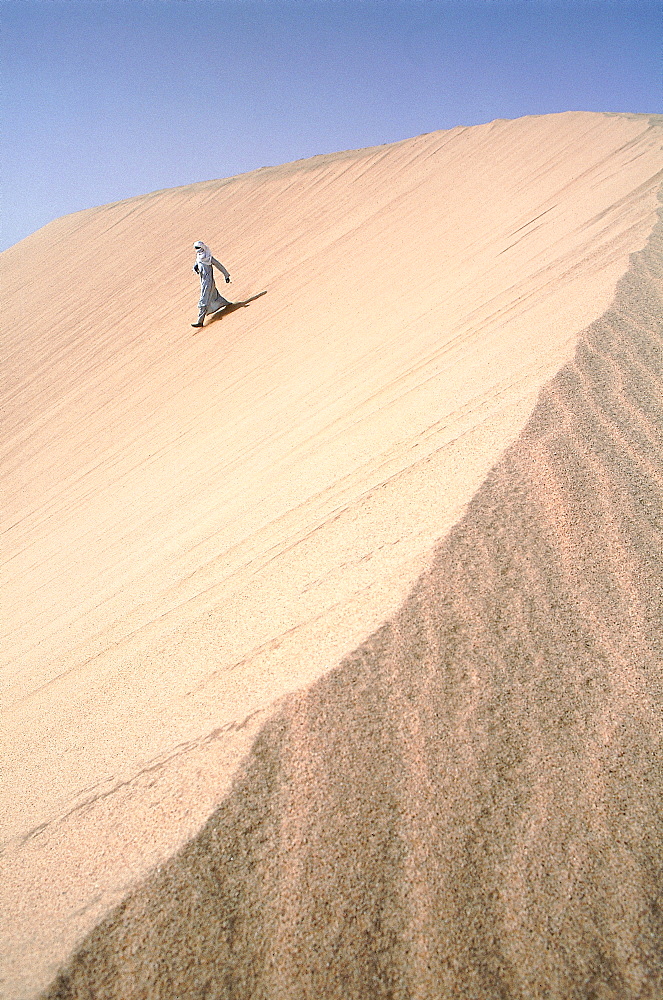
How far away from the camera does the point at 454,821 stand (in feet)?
5.04

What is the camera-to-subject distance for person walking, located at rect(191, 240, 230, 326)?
8.64 metres

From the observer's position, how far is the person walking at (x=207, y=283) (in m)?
8.64

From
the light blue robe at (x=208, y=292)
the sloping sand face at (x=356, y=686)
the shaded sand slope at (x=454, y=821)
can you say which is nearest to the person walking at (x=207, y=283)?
the light blue robe at (x=208, y=292)

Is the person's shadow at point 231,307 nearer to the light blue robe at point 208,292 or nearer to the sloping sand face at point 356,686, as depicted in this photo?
the light blue robe at point 208,292

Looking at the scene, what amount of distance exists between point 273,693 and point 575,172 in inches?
351

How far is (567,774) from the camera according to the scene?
1.59 metres

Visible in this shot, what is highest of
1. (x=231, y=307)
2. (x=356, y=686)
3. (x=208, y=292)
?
(x=208, y=292)

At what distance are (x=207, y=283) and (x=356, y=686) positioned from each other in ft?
26.3

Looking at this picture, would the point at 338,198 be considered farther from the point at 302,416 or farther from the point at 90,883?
the point at 90,883

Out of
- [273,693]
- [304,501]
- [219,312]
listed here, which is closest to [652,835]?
[273,693]

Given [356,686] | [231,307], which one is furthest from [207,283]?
[356,686]

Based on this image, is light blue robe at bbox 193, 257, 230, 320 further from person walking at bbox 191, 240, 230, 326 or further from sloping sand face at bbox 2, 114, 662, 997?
sloping sand face at bbox 2, 114, 662, 997

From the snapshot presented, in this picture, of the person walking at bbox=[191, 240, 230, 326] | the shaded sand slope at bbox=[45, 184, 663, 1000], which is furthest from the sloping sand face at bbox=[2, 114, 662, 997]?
the person walking at bbox=[191, 240, 230, 326]

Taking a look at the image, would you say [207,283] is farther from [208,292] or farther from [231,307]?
[231,307]
